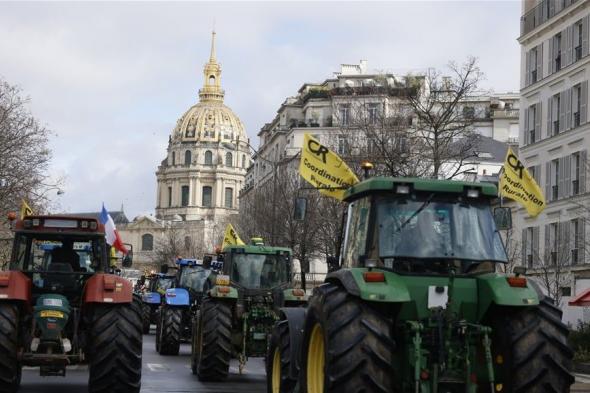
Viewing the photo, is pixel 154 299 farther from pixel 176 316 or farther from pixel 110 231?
pixel 110 231

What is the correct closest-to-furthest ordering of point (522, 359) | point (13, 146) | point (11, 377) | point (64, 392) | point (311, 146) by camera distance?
point (522, 359) → point (11, 377) → point (64, 392) → point (311, 146) → point (13, 146)

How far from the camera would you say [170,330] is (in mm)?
29078

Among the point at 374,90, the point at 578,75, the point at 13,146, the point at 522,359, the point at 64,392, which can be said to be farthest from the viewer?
the point at 374,90

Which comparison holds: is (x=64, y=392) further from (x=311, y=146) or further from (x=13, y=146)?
(x=13, y=146)

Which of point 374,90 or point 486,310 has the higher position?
point 374,90

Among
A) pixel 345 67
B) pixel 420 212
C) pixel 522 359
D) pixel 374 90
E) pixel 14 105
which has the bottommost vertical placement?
pixel 522 359

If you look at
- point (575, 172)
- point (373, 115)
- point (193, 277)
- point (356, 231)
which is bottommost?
point (193, 277)

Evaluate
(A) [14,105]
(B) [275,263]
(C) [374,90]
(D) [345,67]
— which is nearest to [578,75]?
(C) [374,90]

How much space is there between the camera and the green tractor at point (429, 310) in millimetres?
10703

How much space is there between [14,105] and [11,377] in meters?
31.6

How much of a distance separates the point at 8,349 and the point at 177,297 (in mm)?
14510

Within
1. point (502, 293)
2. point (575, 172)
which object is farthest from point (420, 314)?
point (575, 172)

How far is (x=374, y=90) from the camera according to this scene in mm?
63375

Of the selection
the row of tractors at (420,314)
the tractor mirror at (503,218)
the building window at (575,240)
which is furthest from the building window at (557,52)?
the tractor mirror at (503,218)
